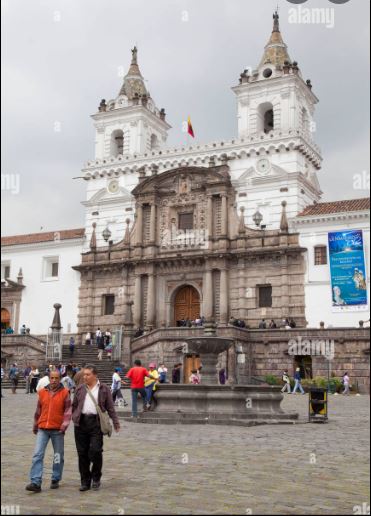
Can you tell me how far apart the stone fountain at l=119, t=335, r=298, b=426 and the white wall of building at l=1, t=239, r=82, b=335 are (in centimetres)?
2543

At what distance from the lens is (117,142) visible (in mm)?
47781

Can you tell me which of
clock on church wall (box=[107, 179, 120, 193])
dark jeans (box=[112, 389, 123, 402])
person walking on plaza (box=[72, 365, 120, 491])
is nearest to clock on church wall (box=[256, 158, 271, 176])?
clock on church wall (box=[107, 179, 120, 193])

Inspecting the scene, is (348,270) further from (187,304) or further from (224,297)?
(187,304)

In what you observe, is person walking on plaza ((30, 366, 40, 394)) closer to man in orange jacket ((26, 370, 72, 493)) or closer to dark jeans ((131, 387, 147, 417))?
dark jeans ((131, 387, 147, 417))

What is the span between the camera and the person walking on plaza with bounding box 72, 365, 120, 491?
8.34 metres

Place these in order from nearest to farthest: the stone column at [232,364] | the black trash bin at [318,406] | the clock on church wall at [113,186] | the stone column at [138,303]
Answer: the black trash bin at [318,406], the stone column at [232,364], the stone column at [138,303], the clock on church wall at [113,186]

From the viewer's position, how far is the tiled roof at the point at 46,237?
45.4 metres

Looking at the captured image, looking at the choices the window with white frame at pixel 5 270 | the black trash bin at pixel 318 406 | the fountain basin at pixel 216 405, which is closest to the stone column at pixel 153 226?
the window with white frame at pixel 5 270

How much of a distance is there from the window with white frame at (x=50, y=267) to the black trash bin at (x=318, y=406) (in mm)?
30307

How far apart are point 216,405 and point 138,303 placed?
910 inches

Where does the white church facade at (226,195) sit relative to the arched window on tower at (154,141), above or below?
below

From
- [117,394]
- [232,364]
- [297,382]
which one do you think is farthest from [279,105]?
[117,394]

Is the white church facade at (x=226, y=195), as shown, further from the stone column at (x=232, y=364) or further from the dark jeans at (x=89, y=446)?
the dark jeans at (x=89, y=446)

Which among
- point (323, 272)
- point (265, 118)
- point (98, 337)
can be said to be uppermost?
point (265, 118)
